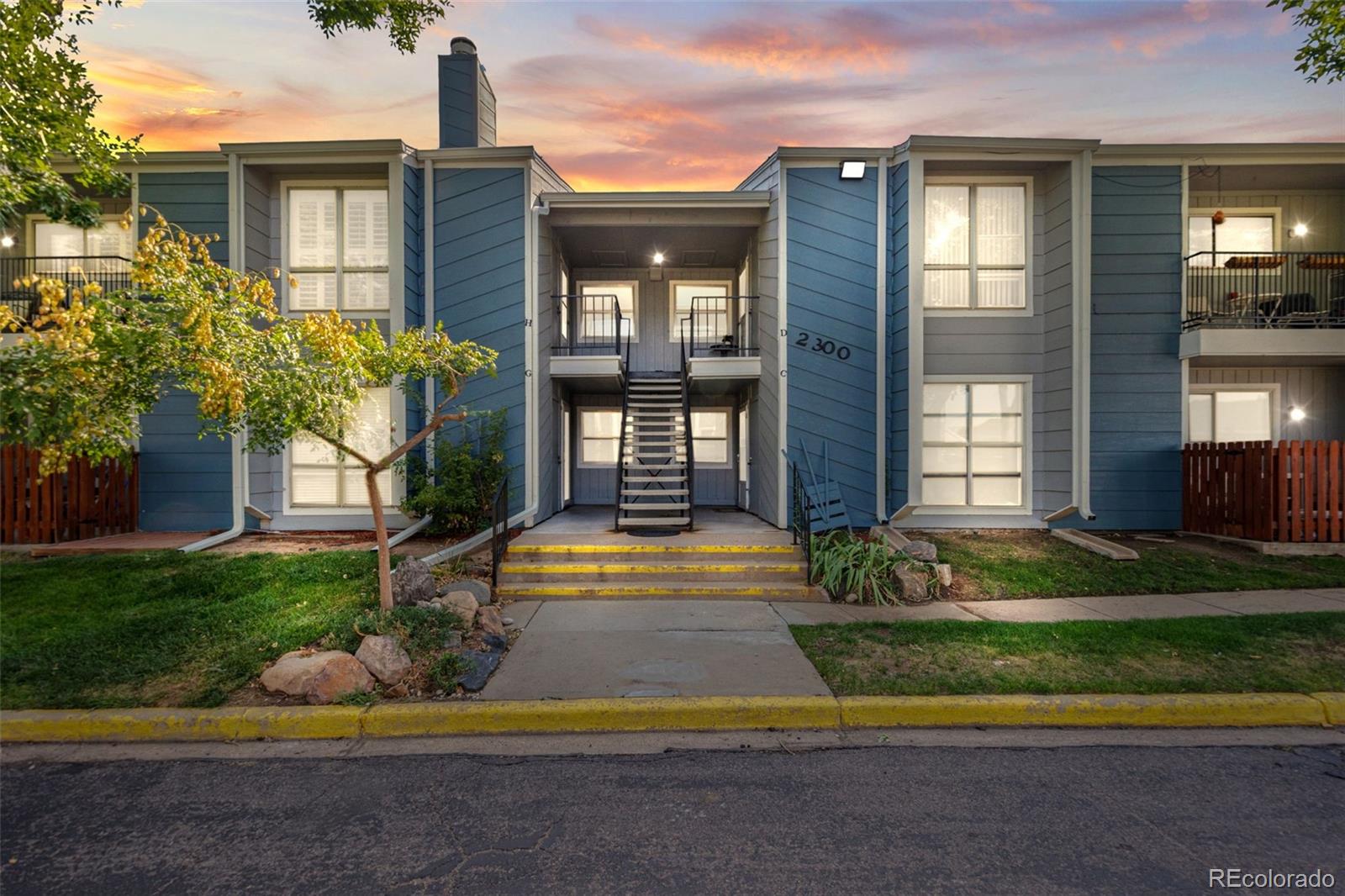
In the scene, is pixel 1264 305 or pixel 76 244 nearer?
pixel 1264 305

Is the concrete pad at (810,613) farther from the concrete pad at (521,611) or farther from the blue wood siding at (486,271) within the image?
the blue wood siding at (486,271)

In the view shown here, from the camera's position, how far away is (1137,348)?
10023 millimetres

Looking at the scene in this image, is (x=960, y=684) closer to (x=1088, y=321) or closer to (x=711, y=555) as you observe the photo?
(x=711, y=555)

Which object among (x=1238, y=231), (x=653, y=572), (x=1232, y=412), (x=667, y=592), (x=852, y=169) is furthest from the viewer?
(x=1238, y=231)

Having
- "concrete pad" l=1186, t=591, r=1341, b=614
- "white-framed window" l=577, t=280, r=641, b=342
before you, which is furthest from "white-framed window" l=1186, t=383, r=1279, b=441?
"white-framed window" l=577, t=280, r=641, b=342

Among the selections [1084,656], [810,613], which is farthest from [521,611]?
[1084,656]

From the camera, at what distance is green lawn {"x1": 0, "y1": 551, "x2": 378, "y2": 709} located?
14.8 ft

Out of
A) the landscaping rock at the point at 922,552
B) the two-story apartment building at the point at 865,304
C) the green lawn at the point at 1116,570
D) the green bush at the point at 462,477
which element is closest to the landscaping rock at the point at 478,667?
the green bush at the point at 462,477

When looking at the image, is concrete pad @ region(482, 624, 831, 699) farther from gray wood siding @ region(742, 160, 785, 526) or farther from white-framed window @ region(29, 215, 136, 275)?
white-framed window @ region(29, 215, 136, 275)

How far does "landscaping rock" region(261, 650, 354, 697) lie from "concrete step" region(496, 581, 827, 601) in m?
2.56

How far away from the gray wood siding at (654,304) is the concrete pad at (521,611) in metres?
7.59

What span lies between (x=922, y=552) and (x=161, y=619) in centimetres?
838

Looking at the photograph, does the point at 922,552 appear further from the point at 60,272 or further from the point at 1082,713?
the point at 60,272

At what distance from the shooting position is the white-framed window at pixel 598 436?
527 inches
